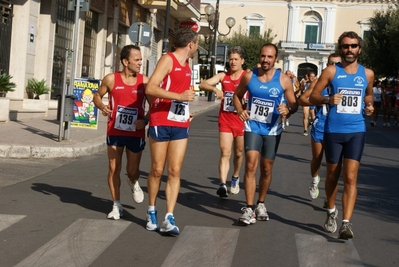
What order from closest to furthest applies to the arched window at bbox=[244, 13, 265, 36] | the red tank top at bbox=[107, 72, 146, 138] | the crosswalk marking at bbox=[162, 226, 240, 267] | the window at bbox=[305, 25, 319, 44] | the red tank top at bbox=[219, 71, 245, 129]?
the crosswalk marking at bbox=[162, 226, 240, 267] → the red tank top at bbox=[107, 72, 146, 138] → the red tank top at bbox=[219, 71, 245, 129] → the window at bbox=[305, 25, 319, 44] → the arched window at bbox=[244, 13, 265, 36]

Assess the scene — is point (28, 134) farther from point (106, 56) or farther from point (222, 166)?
point (106, 56)

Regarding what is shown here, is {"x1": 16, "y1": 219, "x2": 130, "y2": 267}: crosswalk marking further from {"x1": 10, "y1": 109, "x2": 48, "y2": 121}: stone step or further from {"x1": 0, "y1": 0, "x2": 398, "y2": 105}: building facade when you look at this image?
{"x1": 10, "y1": 109, "x2": 48, "y2": 121}: stone step

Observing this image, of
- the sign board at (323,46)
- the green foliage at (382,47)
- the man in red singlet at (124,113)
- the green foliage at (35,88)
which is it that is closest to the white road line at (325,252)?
the man in red singlet at (124,113)

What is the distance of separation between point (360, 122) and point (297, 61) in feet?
291

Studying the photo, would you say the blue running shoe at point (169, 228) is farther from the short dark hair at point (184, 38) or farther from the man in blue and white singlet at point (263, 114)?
the short dark hair at point (184, 38)

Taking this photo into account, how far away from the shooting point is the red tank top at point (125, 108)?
8.19m

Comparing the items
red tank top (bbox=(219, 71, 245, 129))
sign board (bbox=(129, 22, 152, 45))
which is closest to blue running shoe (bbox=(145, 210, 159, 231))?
red tank top (bbox=(219, 71, 245, 129))

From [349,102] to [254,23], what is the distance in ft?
292

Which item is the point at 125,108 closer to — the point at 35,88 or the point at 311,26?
the point at 35,88

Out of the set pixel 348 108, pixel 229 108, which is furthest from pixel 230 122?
pixel 348 108

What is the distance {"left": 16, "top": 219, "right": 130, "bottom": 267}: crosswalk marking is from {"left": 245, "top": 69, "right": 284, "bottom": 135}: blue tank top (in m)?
1.70

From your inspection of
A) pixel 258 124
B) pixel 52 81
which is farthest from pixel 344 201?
pixel 52 81

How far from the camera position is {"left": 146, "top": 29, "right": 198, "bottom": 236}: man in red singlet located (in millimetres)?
7352

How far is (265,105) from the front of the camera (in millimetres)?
8281
